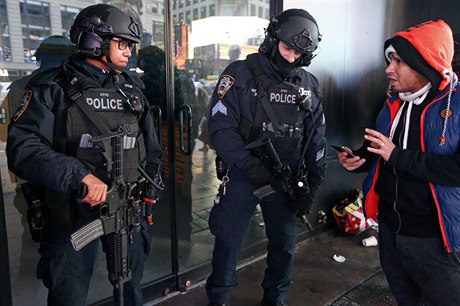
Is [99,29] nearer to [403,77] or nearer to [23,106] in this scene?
[23,106]

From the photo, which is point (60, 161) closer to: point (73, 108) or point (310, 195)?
point (73, 108)

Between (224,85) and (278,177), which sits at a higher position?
(224,85)

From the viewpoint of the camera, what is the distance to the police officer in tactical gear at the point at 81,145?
1.63 meters

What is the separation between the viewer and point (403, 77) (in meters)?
1.77

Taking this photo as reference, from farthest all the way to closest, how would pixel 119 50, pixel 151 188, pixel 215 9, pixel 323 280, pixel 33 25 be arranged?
pixel 323 280
pixel 215 9
pixel 33 25
pixel 151 188
pixel 119 50

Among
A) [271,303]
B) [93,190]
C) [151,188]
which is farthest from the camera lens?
[271,303]

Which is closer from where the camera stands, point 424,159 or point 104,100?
point 424,159

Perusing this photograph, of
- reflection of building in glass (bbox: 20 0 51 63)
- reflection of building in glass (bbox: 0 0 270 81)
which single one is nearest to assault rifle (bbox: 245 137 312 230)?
reflection of building in glass (bbox: 0 0 270 81)

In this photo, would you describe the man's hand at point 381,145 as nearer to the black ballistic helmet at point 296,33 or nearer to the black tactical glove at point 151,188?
the black ballistic helmet at point 296,33

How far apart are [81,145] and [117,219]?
1.34ft

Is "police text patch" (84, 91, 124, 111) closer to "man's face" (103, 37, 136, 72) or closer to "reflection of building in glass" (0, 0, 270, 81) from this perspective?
"man's face" (103, 37, 136, 72)

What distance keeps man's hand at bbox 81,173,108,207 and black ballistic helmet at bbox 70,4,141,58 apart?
2.13 ft

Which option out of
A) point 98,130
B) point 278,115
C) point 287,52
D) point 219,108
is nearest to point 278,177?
point 278,115

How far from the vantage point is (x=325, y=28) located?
3.69 m
